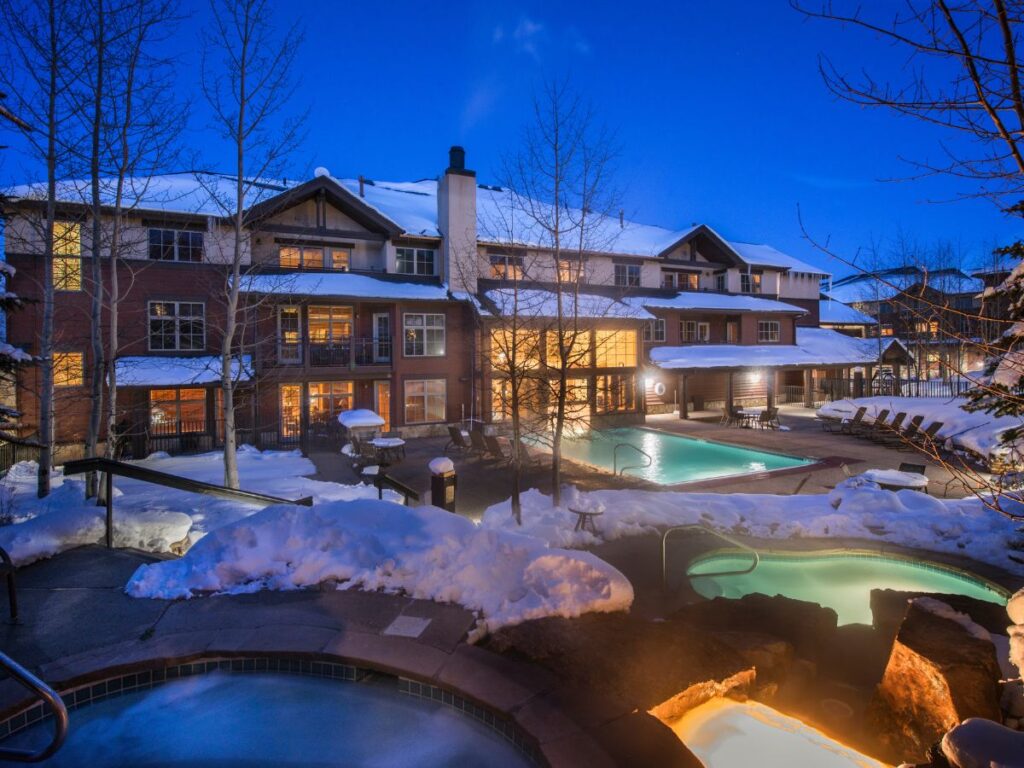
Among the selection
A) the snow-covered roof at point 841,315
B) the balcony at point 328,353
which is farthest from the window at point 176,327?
the snow-covered roof at point 841,315

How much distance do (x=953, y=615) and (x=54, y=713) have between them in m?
6.52

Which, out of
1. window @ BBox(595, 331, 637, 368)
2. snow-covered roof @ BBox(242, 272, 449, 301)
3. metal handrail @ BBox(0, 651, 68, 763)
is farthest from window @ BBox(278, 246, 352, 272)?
metal handrail @ BBox(0, 651, 68, 763)

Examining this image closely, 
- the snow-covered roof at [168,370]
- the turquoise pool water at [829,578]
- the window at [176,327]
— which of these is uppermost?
the window at [176,327]

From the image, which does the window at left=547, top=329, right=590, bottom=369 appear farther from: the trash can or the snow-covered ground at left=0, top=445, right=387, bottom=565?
the snow-covered ground at left=0, top=445, right=387, bottom=565

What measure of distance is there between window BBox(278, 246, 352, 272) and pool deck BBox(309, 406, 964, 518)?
7847mm

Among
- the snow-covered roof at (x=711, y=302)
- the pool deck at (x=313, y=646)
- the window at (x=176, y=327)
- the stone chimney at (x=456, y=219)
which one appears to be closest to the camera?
the pool deck at (x=313, y=646)

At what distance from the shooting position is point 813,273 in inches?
1425

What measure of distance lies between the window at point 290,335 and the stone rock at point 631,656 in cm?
1793

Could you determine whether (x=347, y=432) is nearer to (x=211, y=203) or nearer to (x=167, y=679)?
(x=211, y=203)

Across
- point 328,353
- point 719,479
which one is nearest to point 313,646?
point 719,479

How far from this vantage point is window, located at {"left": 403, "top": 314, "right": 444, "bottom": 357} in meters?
22.0

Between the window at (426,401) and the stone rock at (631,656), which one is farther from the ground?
the window at (426,401)

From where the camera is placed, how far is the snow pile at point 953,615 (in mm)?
4613

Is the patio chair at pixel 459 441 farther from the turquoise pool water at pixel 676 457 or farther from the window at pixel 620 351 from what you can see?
the window at pixel 620 351
